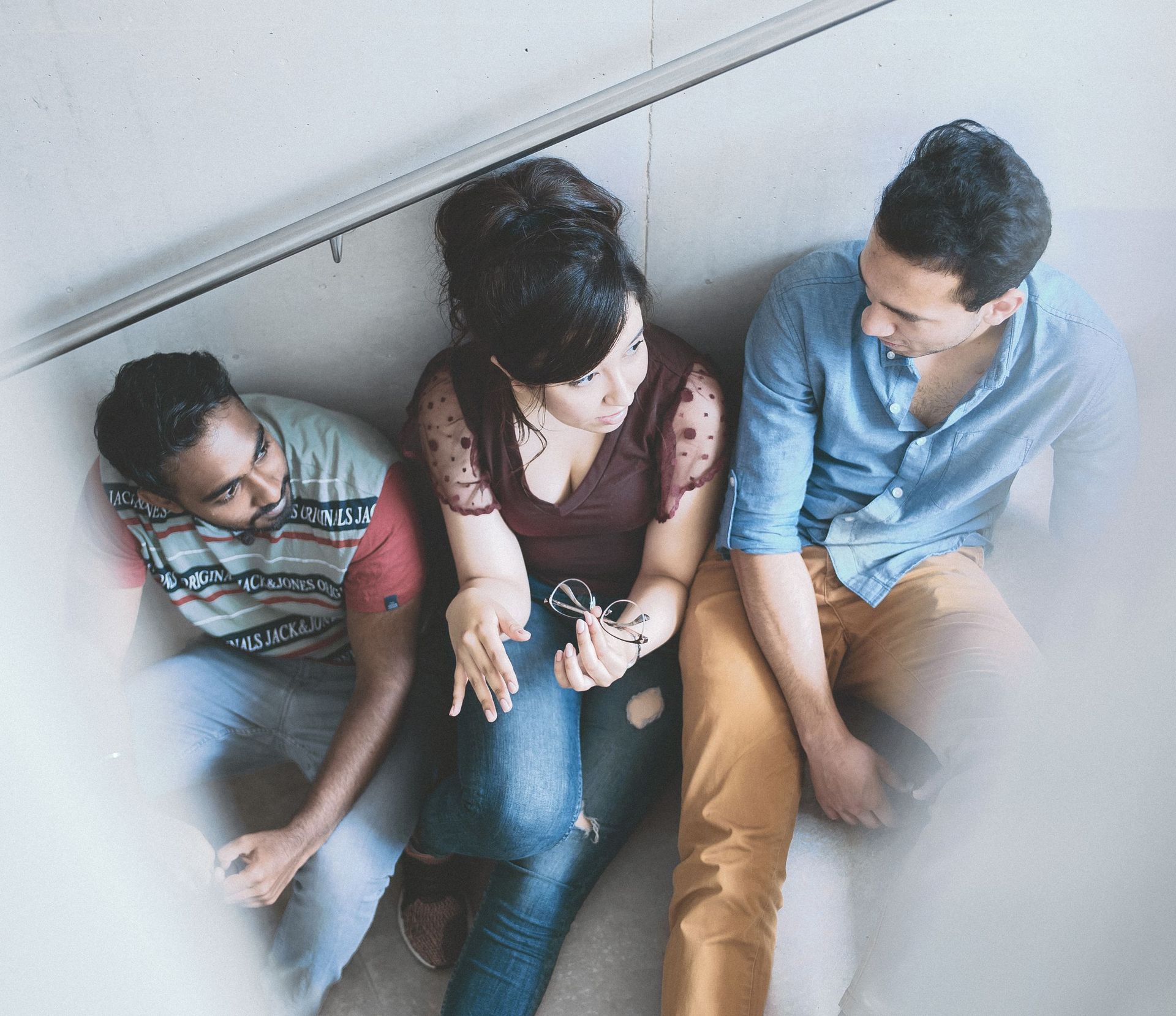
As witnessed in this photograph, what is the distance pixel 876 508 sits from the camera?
1.25 m

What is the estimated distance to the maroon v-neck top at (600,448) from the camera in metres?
A: 1.24

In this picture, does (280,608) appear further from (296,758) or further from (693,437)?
(693,437)

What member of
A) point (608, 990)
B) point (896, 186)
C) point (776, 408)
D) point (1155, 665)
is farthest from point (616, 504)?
point (1155, 665)

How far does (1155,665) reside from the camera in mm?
316

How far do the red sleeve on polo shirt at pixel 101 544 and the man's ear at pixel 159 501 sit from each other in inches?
3.0

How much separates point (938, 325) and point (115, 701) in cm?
123

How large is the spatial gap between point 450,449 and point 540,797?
0.50 m

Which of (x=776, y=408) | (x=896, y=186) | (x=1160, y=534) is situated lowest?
(x=776, y=408)

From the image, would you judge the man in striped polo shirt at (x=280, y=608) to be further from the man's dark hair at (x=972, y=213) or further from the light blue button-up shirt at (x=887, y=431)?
the man's dark hair at (x=972, y=213)

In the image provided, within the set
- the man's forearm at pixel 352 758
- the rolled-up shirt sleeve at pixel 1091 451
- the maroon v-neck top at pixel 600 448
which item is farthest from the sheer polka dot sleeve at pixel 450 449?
the rolled-up shirt sleeve at pixel 1091 451

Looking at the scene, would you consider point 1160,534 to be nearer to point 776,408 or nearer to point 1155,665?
point 1155,665

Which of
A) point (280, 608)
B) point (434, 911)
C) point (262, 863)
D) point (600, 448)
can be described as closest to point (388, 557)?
point (280, 608)

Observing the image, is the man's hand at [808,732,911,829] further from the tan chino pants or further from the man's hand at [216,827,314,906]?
the man's hand at [216,827,314,906]

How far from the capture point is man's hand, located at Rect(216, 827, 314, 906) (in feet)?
4.08
